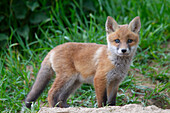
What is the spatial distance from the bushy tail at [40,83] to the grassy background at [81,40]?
0.17m

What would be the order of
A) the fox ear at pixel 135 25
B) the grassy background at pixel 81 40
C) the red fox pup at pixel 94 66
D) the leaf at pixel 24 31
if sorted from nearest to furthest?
the red fox pup at pixel 94 66, the fox ear at pixel 135 25, the grassy background at pixel 81 40, the leaf at pixel 24 31

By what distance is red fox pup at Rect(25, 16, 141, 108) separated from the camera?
4.20 meters

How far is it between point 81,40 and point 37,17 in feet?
5.08

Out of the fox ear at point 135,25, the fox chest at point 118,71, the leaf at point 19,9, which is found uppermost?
the leaf at point 19,9

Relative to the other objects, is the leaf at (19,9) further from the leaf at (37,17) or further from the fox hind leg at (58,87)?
the fox hind leg at (58,87)

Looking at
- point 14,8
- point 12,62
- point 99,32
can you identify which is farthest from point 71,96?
point 14,8

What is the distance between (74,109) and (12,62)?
2.78m

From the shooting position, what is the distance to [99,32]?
21.1 feet

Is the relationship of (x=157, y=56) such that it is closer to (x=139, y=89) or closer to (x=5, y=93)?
(x=139, y=89)

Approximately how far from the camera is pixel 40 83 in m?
4.50

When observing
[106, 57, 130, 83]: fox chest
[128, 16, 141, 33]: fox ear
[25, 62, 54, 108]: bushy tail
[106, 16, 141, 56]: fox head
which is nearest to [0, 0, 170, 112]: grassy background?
[25, 62, 54, 108]: bushy tail

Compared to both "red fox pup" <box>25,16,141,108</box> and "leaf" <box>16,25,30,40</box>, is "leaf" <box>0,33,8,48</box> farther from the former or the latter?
"red fox pup" <box>25,16,141,108</box>

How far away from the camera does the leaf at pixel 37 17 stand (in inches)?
272

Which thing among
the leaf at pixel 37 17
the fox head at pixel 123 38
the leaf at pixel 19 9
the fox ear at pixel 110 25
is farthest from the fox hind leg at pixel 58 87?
the leaf at pixel 19 9
